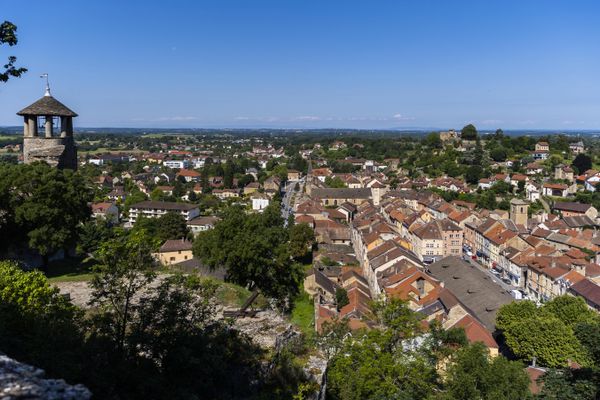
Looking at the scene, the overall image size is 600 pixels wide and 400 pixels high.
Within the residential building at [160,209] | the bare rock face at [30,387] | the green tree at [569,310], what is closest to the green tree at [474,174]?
the residential building at [160,209]

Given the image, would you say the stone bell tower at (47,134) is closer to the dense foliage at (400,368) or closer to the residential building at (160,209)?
the dense foliage at (400,368)

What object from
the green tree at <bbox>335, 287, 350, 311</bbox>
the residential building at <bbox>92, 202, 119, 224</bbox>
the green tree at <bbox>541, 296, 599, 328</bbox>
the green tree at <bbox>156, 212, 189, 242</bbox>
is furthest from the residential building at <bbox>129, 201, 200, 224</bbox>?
the green tree at <bbox>541, 296, 599, 328</bbox>

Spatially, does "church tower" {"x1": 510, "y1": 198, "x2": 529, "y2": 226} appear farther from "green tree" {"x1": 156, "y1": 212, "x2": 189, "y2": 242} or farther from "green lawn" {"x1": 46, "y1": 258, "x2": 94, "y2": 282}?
"green lawn" {"x1": 46, "y1": 258, "x2": 94, "y2": 282}

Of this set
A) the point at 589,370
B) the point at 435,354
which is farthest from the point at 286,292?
the point at 589,370

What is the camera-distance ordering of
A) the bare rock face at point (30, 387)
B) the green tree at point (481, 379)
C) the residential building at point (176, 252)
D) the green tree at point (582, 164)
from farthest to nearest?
the green tree at point (582, 164) < the residential building at point (176, 252) < the green tree at point (481, 379) < the bare rock face at point (30, 387)

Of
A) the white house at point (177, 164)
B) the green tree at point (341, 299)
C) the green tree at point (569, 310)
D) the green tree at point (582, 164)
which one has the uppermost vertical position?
the green tree at point (582, 164)

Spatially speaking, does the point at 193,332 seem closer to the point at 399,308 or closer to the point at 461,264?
the point at 399,308

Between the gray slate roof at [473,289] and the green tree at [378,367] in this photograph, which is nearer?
the green tree at [378,367]
